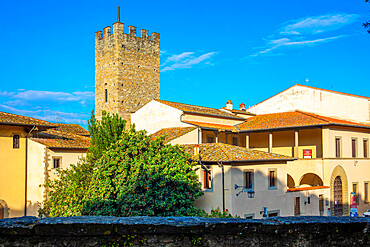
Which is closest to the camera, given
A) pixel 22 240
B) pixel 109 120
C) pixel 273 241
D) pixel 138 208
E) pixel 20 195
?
pixel 22 240

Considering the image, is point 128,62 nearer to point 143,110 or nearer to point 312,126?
point 143,110

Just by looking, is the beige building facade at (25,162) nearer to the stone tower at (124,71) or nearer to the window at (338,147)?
the window at (338,147)

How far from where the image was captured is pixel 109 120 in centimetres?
2141

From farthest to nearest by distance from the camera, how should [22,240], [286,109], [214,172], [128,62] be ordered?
[128,62] < [286,109] < [214,172] < [22,240]

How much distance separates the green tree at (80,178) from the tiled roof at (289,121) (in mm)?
13245

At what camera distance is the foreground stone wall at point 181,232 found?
4.50 m

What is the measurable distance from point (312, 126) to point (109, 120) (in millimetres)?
14862

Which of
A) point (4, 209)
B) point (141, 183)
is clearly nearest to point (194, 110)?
point (141, 183)

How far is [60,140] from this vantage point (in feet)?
83.4

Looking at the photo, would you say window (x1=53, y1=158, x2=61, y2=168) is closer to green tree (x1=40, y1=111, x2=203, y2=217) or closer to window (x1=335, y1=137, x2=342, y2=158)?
green tree (x1=40, y1=111, x2=203, y2=217)

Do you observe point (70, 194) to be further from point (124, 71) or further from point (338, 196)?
point (124, 71)

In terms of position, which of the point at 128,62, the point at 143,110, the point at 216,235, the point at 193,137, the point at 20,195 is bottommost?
the point at 20,195

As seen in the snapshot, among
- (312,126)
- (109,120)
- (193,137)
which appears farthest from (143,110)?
(312,126)

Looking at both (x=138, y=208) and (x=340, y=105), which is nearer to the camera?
(x=138, y=208)
